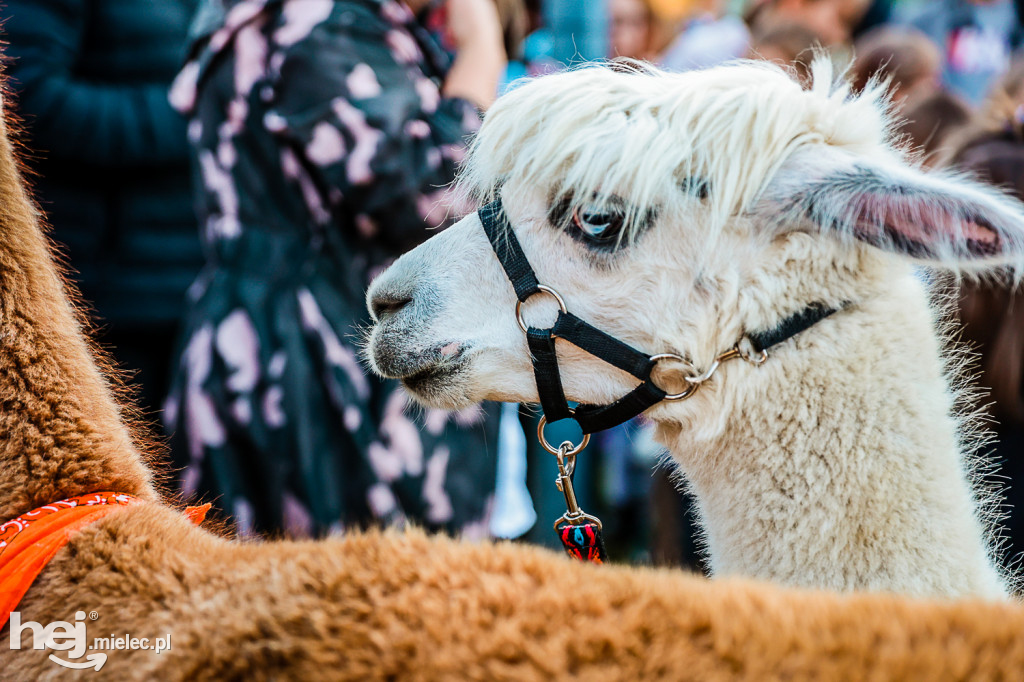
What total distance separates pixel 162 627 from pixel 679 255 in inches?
38.8

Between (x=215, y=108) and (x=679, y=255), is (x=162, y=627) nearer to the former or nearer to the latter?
(x=679, y=255)

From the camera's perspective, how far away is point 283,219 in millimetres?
2156

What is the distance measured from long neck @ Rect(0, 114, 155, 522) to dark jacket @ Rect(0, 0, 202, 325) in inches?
50.2

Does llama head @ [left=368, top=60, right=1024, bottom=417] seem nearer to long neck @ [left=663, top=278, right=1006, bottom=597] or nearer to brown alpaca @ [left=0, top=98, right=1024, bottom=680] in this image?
long neck @ [left=663, top=278, right=1006, bottom=597]

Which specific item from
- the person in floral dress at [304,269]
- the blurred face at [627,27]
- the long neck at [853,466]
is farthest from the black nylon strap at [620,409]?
the blurred face at [627,27]

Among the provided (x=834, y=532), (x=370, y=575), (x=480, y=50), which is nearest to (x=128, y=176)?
(x=480, y=50)

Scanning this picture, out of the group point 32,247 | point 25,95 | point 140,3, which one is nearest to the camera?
point 32,247

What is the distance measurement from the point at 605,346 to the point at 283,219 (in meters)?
1.13

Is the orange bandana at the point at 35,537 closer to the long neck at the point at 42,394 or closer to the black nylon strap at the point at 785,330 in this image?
the long neck at the point at 42,394

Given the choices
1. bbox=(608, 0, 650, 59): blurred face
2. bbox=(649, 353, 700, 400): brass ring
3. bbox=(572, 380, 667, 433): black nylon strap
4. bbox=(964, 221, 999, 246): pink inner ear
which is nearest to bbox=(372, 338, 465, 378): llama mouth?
bbox=(572, 380, 667, 433): black nylon strap

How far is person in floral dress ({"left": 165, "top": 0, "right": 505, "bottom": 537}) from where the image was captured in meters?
2.03

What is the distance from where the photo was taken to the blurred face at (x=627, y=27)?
187 inches

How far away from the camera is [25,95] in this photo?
2.29m

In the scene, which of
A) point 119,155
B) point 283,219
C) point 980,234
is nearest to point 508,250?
point 980,234
